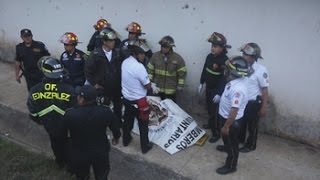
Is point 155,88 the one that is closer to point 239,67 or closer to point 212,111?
point 212,111

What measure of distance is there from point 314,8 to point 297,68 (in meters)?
0.91

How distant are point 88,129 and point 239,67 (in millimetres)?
2033

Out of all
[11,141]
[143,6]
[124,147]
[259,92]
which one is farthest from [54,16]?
[259,92]

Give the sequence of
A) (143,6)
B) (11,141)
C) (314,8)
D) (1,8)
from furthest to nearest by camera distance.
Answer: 1. (1,8)
2. (143,6)
3. (11,141)
4. (314,8)

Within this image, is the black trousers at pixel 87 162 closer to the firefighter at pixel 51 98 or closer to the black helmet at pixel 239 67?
the firefighter at pixel 51 98

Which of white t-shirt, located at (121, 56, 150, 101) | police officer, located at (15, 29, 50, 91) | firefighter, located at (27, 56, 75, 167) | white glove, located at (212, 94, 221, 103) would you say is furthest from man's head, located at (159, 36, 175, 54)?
police officer, located at (15, 29, 50, 91)

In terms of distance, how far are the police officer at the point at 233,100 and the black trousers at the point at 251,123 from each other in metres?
0.58

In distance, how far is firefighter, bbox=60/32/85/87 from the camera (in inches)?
242

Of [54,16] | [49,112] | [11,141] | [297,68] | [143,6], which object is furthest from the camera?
[54,16]

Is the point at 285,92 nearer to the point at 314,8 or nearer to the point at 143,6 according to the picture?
the point at 314,8

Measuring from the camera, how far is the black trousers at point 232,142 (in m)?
5.09

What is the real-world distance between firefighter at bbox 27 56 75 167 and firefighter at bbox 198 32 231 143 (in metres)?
2.26

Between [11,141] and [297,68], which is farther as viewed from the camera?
[11,141]

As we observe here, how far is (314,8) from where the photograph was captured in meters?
5.43
